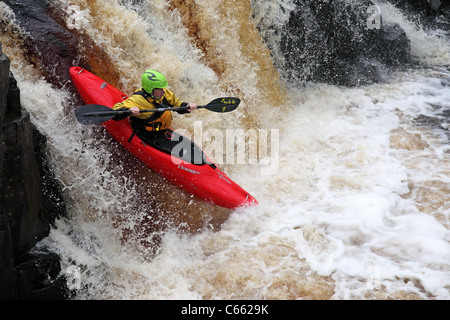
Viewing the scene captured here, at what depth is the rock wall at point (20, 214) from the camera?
2809 millimetres

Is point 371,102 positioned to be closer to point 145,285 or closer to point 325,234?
point 325,234

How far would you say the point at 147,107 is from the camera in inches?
158

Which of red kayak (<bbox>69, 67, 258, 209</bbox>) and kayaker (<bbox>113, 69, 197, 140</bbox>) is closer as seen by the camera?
kayaker (<bbox>113, 69, 197, 140</bbox>)

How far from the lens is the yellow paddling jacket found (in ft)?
12.8

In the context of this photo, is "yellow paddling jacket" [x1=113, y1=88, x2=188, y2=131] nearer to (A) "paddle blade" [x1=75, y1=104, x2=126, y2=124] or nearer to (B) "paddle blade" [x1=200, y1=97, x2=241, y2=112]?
(A) "paddle blade" [x1=75, y1=104, x2=126, y2=124]

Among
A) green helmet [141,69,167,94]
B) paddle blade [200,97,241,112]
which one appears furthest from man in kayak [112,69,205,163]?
paddle blade [200,97,241,112]

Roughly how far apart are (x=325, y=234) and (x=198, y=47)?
2.98 metres

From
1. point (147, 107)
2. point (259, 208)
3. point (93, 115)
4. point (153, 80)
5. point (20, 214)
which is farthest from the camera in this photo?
point (259, 208)

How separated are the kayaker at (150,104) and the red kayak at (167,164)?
0.12 metres

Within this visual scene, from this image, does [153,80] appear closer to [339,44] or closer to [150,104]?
[150,104]

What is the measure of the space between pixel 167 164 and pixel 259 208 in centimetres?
108

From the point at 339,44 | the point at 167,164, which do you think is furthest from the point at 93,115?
the point at 339,44

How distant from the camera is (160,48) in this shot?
197 inches

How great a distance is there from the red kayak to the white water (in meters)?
0.16
